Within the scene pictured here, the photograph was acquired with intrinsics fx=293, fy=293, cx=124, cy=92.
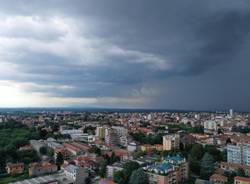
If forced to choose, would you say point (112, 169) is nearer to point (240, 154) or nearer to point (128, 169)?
point (128, 169)

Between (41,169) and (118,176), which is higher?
(118,176)

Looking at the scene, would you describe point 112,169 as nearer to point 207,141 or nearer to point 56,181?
point 56,181

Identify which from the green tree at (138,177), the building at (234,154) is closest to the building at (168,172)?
the green tree at (138,177)

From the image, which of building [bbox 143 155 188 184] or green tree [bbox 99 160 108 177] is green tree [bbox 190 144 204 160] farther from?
green tree [bbox 99 160 108 177]

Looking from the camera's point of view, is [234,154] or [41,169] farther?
[234,154]

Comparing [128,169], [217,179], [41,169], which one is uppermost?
[128,169]

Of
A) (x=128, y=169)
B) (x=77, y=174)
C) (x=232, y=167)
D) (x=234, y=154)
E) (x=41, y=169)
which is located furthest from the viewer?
(x=234, y=154)

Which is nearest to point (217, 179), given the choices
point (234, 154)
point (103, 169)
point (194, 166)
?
point (194, 166)

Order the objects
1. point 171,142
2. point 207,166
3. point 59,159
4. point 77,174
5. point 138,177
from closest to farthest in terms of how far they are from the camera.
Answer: point 138,177, point 77,174, point 207,166, point 59,159, point 171,142
